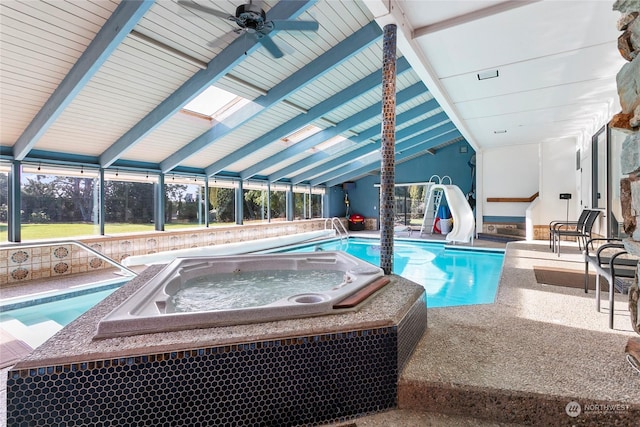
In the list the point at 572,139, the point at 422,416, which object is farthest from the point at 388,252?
the point at 572,139

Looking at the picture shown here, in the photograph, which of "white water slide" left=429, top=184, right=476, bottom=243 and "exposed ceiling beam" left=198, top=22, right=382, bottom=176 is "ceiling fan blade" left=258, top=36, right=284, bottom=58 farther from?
"white water slide" left=429, top=184, right=476, bottom=243

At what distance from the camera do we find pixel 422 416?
1505 mm

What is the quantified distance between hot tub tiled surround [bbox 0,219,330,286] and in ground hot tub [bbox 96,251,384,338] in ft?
11.0

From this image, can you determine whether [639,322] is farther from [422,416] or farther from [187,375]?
[187,375]

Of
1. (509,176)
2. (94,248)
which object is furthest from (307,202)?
(94,248)

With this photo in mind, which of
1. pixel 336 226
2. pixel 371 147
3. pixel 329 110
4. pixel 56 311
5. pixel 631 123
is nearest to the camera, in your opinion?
pixel 631 123

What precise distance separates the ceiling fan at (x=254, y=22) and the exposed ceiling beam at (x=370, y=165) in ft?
24.5

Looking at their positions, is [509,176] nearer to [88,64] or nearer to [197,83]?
[197,83]

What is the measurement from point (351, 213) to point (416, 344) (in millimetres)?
11431

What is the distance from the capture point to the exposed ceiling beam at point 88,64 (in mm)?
2977

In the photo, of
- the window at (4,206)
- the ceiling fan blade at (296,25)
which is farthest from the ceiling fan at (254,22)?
the window at (4,206)

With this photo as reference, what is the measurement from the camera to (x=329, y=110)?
5.90 meters

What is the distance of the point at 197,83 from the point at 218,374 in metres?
4.00

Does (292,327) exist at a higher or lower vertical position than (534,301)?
higher
